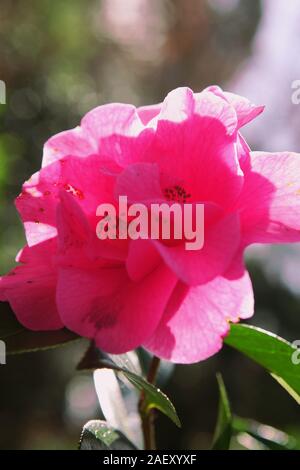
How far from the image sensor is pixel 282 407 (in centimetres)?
319

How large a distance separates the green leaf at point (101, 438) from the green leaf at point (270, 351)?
0.16 meters

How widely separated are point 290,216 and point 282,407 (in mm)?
2868

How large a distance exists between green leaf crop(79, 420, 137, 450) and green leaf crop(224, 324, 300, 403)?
0.16 m

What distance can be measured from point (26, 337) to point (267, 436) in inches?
19.9

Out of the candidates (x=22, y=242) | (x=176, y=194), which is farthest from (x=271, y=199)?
(x=22, y=242)

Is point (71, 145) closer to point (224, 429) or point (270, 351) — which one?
point (270, 351)

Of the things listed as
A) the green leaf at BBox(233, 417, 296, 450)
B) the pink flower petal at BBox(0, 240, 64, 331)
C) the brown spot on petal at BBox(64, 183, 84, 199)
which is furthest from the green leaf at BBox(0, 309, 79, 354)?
the green leaf at BBox(233, 417, 296, 450)

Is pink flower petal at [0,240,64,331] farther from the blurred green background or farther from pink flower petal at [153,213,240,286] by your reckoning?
the blurred green background

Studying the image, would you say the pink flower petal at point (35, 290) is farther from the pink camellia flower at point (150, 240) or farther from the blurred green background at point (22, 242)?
the blurred green background at point (22, 242)

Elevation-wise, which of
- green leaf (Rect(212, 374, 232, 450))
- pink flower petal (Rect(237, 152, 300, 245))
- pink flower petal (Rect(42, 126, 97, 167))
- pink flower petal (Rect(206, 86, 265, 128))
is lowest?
green leaf (Rect(212, 374, 232, 450))

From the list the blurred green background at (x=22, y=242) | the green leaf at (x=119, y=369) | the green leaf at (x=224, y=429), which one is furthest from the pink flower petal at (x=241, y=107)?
the blurred green background at (x=22, y=242)

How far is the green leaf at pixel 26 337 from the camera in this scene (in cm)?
53

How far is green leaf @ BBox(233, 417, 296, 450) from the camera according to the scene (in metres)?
0.82

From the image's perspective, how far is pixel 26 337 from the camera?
→ 547 millimetres
